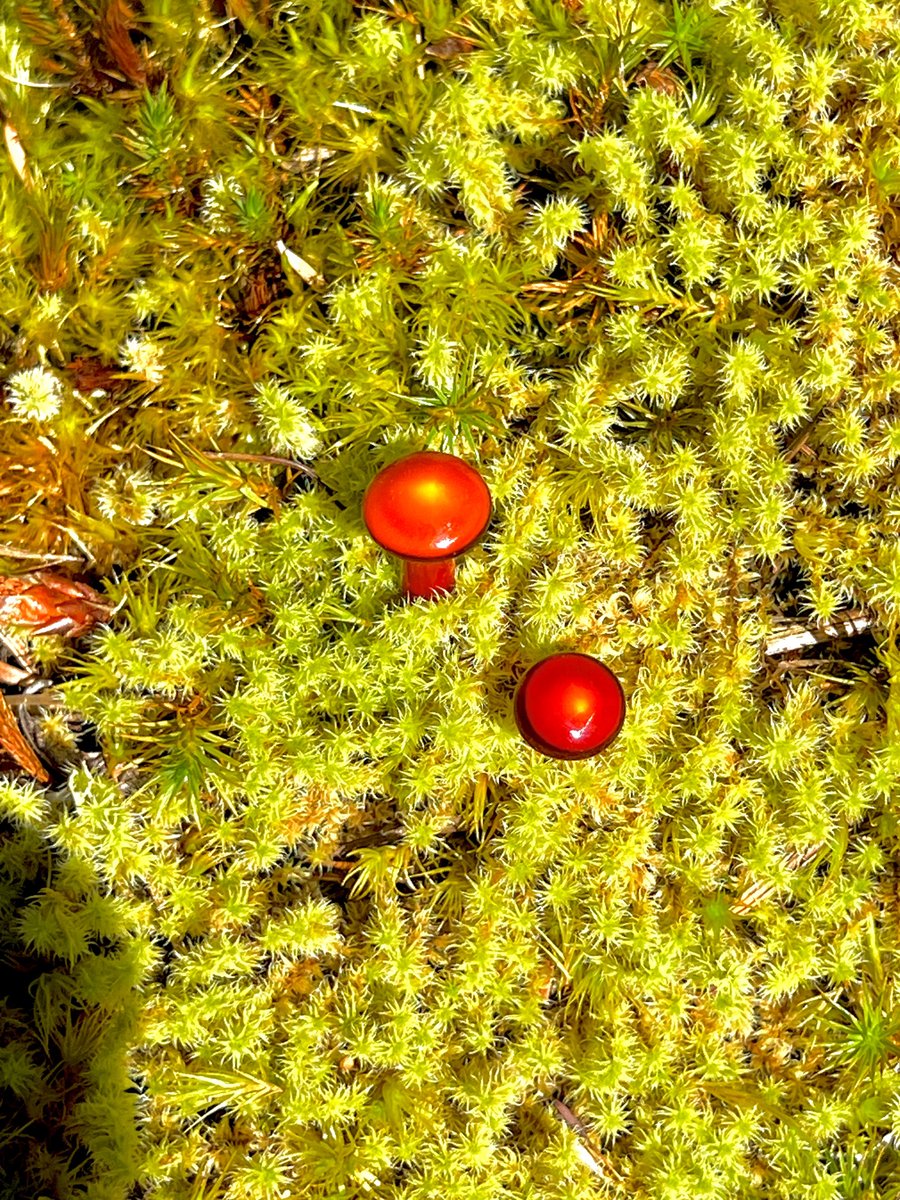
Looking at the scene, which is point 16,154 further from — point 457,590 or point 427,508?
point 457,590

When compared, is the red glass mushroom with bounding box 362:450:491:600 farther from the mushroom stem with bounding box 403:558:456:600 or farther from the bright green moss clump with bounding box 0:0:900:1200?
the bright green moss clump with bounding box 0:0:900:1200

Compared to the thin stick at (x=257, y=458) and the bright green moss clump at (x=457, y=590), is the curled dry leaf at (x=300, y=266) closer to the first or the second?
the bright green moss clump at (x=457, y=590)

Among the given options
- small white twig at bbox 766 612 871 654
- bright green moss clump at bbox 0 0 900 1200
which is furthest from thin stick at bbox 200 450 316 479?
small white twig at bbox 766 612 871 654

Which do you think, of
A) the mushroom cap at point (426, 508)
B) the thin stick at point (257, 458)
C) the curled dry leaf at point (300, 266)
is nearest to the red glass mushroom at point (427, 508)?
the mushroom cap at point (426, 508)

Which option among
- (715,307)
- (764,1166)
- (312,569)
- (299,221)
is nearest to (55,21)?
(299,221)

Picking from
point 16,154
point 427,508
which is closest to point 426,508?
point 427,508

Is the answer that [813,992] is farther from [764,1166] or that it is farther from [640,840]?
[640,840]
